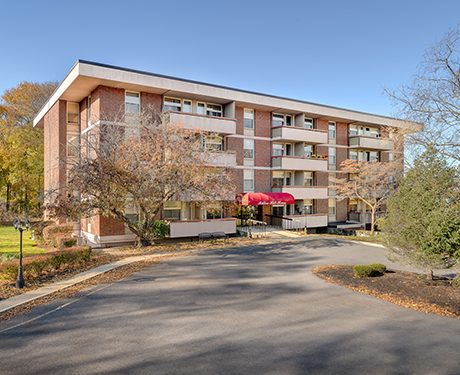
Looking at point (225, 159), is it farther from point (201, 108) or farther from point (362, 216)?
point (362, 216)

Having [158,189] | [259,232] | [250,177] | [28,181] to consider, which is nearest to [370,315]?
[158,189]

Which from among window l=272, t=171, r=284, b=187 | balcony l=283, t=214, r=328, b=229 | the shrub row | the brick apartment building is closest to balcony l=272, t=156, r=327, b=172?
the brick apartment building

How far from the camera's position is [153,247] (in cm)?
2011

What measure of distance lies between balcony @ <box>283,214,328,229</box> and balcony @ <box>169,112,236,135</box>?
951cm

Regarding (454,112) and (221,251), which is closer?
(454,112)

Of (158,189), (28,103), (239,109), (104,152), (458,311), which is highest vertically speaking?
(28,103)

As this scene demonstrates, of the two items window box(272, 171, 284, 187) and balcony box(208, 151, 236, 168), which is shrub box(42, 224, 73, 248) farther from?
window box(272, 171, 284, 187)

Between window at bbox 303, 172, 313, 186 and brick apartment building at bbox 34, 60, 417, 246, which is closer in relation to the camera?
brick apartment building at bbox 34, 60, 417, 246

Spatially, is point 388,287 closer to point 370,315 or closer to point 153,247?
point 370,315

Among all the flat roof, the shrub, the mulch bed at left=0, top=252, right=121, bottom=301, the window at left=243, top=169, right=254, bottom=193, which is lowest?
the mulch bed at left=0, top=252, right=121, bottom=301

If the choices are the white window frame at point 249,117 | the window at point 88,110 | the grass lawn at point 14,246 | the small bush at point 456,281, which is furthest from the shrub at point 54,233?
the small bush at point 456,281

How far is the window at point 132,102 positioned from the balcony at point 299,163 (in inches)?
513

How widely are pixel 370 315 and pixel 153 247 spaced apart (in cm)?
1440

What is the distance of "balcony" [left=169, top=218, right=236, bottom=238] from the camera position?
21.9 m
